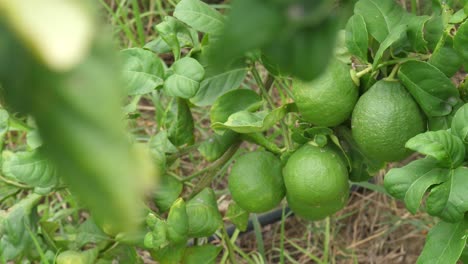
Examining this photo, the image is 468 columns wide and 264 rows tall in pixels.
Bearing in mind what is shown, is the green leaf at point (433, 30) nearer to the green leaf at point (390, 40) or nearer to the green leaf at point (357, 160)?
the green leaf at point (390, 40)

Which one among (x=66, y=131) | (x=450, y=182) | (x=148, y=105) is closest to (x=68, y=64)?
(x=66, y=131)

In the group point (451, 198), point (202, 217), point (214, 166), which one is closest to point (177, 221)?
point (202, 217)

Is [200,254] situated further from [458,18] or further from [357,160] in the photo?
[458,18]

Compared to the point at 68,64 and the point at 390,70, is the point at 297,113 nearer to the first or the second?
the point at 390,70

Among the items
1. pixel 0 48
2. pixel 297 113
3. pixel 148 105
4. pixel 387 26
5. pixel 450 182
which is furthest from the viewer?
pixel 148 105

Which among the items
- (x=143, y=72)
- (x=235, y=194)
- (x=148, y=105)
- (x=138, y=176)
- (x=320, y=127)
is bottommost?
(x=148, y=105)

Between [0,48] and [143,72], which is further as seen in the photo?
[143,72]

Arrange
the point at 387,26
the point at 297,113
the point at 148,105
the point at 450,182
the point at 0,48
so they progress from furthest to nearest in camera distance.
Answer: the point at 148,105 → the point at 297,113 → the point at 387,26 → the point at 450,182 → the point at 0,48
